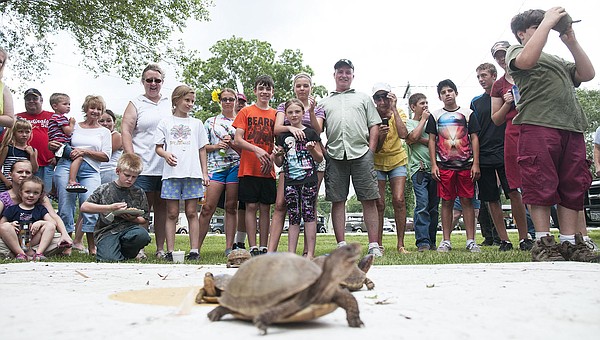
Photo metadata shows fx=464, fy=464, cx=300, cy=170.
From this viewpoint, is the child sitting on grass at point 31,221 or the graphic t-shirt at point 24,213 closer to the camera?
the child sitting on grass at point 31,221

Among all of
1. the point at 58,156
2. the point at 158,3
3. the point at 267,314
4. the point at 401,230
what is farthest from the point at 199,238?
the point at 158,3

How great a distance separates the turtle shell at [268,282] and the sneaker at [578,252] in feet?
11.4

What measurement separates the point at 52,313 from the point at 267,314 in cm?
117

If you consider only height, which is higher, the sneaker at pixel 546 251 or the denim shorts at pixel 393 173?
the denim shorts at pixel 393 173

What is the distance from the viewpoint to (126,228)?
5.64 m

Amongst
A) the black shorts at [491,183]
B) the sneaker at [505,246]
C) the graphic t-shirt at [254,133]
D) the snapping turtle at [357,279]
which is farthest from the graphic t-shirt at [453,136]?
the snapping turtle at [357,279]

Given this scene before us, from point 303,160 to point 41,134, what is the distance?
14.0 ft

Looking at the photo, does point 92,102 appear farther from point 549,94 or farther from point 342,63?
point 549,94

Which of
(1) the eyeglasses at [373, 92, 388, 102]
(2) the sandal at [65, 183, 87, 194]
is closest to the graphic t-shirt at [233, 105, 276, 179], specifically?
(1) the eyeglasses at [373, 92, 388, 102]

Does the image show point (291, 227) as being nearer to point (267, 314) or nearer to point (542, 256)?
point (542, 256)

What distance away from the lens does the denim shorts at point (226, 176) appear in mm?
6241

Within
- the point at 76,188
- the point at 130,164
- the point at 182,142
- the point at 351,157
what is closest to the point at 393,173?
the point at 351,157

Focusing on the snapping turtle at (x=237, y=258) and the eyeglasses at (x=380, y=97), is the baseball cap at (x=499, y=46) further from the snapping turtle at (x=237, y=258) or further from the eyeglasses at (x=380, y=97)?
the snapping turtle at (x=237, y=258)

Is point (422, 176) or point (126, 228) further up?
point (422, 176)
